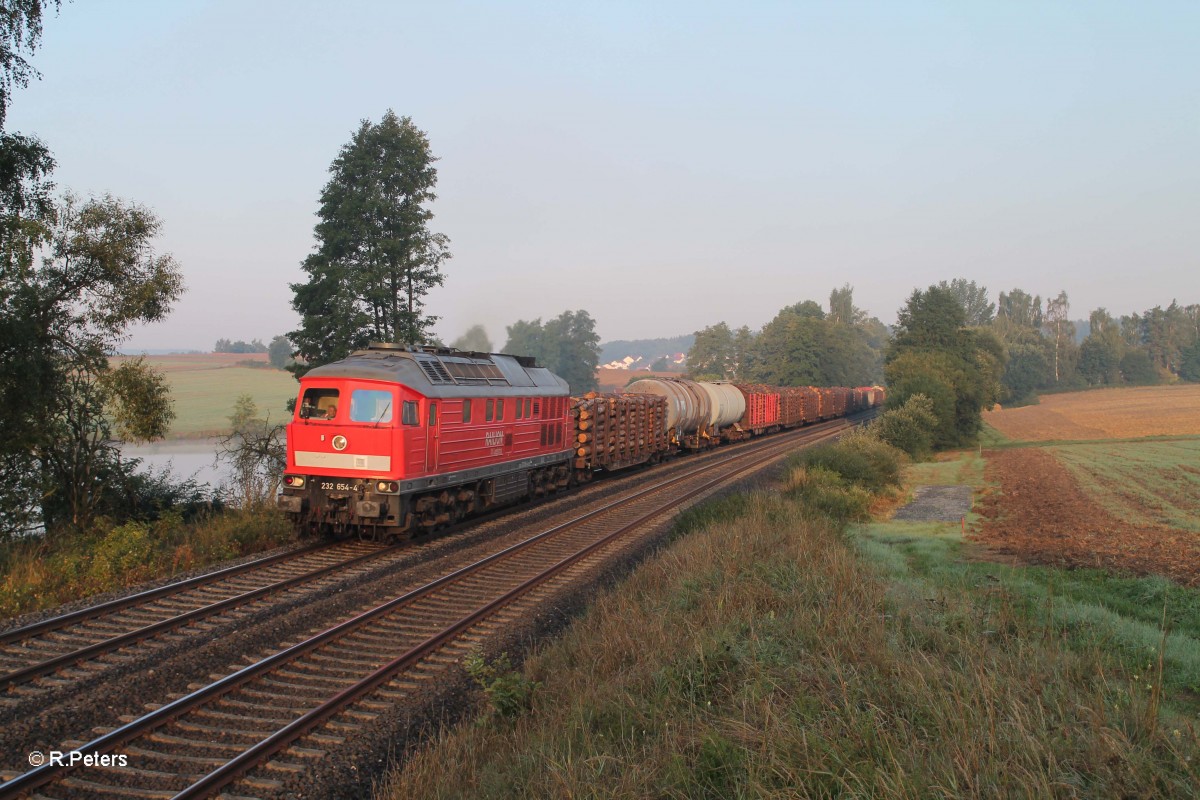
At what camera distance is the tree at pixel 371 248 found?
2898 cm

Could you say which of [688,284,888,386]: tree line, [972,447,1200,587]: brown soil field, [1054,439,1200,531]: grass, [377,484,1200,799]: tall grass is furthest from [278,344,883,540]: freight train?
[688,284,888,386]: tree line

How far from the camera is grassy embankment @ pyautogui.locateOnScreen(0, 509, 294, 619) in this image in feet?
35.0

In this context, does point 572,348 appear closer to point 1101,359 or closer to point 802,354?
point 802,354

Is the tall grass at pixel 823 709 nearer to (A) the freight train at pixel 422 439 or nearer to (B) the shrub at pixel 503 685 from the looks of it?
(B) the shrub at pixel 503 685

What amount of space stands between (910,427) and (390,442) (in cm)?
3362

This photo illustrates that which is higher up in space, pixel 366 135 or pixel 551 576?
pixel 366 135

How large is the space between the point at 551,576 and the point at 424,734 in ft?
18.5

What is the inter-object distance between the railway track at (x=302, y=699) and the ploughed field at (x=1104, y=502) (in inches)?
400

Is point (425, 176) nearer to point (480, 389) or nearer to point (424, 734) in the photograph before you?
point (480, 389)

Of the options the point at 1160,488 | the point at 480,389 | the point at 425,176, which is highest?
the point at 425,176

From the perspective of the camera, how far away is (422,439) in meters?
14.4

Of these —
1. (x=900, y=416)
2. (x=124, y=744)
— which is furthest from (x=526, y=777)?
(x=900, y=416)

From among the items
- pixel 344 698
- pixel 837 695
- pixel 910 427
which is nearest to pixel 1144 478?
pixel 910 427

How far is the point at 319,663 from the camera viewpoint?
8.38 m
